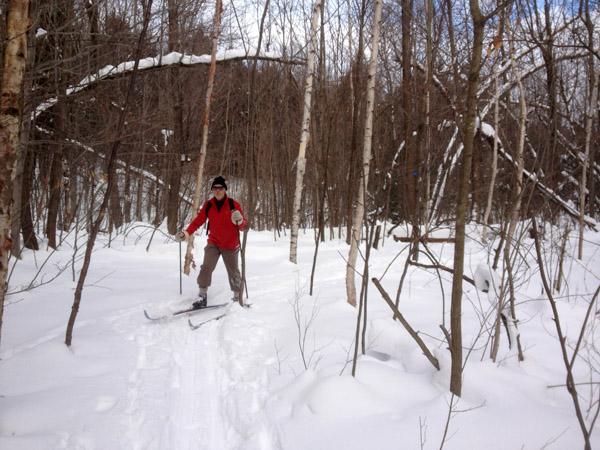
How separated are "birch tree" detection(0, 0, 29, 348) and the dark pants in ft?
12.4

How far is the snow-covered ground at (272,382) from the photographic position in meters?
2.49

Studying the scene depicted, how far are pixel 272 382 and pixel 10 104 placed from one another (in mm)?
2637

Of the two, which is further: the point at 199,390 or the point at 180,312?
the point at 180,312

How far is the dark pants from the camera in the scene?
6074 millimetres

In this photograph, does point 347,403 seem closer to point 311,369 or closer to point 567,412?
point 311,369

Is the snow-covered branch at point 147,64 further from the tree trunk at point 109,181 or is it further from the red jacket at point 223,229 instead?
the red jacket at point 223,229

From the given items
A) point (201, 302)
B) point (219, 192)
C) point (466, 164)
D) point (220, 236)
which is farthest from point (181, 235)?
point (466, 164)

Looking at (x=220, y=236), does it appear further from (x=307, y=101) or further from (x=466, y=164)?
(x=466, y=164)

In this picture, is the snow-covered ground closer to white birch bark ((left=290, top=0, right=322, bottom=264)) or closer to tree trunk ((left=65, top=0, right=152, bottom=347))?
tree trunk ((left=65, top=0, right=152, bottom=347))

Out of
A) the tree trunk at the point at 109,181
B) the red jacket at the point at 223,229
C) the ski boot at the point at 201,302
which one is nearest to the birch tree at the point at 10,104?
the tree trunk at the point at 109,181

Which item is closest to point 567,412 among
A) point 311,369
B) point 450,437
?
point 450,437

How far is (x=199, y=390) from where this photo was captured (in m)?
3.26

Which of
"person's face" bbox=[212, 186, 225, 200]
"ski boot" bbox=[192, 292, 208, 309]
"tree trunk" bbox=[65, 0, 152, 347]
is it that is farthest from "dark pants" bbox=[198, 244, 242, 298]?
"tree trunk" bbox=[65, 0, 152, 347]

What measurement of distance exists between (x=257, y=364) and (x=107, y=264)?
242 inches
